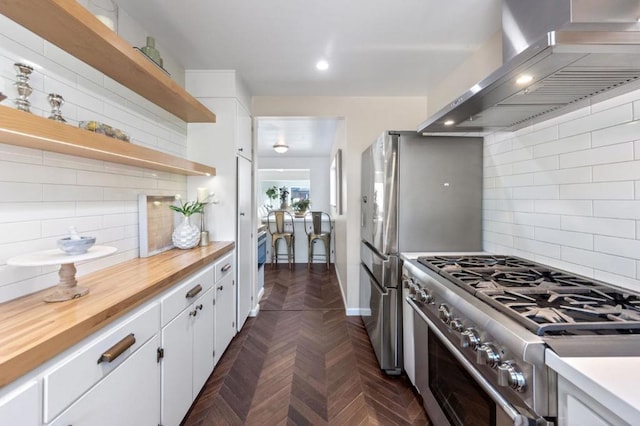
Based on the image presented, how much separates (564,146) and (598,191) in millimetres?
286

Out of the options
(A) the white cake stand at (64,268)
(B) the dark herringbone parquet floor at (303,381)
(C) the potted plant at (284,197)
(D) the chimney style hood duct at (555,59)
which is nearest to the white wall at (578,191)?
(D) the chimney style hood duct at (555,59)

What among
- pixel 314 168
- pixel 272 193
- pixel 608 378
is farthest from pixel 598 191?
pixel 272 193

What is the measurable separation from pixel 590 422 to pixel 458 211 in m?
1.55

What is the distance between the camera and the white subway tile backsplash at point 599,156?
1.12 m

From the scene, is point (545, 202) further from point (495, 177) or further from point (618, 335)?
point (618, 335)

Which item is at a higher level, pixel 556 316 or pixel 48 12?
pixel 48 12

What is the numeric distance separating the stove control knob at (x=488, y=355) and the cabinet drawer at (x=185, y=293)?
1.36m

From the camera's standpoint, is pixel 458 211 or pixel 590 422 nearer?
pixel 590 422

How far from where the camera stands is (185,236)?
2189 mm

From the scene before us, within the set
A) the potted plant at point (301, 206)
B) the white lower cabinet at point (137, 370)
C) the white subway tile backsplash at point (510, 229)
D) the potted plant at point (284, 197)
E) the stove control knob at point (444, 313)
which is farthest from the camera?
the potted plant at point (284, 197)

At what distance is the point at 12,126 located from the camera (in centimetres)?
86

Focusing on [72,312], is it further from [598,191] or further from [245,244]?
[598,191]

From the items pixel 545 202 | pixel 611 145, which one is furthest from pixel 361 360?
pixel 611 145

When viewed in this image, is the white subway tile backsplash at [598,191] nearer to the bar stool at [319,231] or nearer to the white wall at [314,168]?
the bar stool at [319,231]
